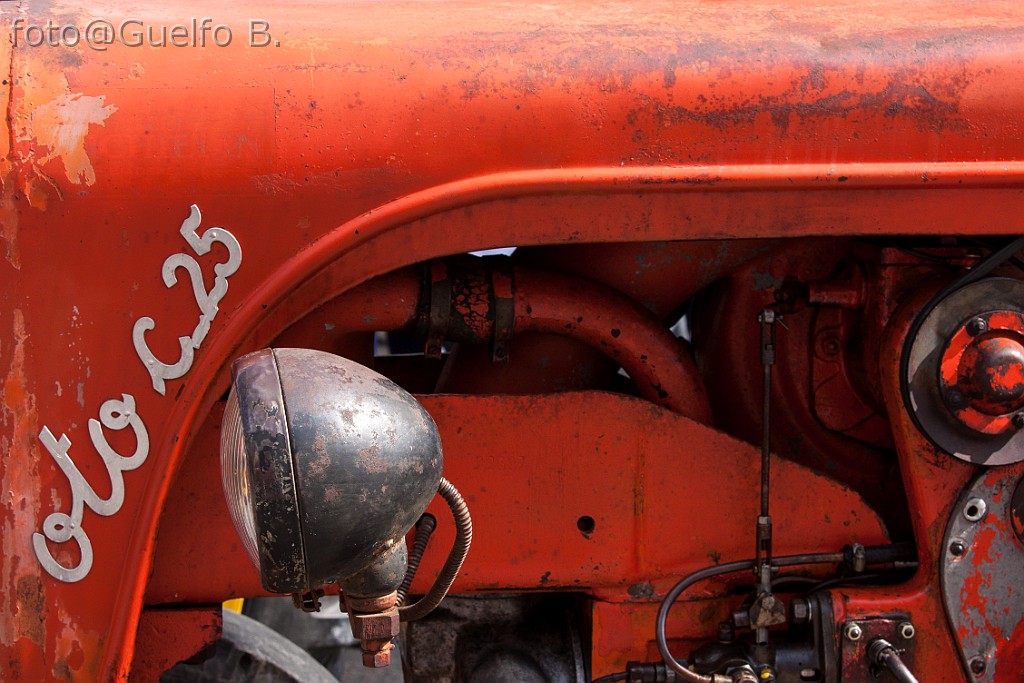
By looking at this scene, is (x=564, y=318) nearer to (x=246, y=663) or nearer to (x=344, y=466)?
(x=344, y=466)

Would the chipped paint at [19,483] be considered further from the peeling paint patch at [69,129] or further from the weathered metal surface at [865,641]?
the weathered metal surface at [865,641]

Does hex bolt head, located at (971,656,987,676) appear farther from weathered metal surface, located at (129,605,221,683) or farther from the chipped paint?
the chipped paint

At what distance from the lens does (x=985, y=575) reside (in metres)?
1.54

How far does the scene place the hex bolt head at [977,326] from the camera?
4.77 ft

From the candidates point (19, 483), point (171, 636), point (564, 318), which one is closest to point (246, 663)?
point (171, 636)

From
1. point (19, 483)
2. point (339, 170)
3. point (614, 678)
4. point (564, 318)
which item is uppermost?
point (339, 170)

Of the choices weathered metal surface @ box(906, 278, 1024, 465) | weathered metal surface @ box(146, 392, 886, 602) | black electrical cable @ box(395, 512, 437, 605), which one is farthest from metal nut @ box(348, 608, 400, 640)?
weathered metal surface @ box(906, 278, 1024, 465)

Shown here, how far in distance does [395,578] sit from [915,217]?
851 millimetres

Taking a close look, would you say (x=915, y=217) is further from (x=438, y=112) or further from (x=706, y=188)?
(x=438, y=112)

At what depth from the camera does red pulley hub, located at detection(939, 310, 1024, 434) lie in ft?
4.71

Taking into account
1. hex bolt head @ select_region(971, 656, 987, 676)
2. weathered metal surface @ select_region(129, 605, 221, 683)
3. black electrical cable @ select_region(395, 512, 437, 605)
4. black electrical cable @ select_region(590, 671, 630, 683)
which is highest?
black electrical cable @ select_region(395, 512, 437, 605)

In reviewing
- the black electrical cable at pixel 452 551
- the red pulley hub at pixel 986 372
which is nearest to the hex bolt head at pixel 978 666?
the red pulley hub at pixel 986 372

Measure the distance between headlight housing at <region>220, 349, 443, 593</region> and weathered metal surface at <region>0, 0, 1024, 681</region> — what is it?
31 centimetres

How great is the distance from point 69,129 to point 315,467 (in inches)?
24.2
